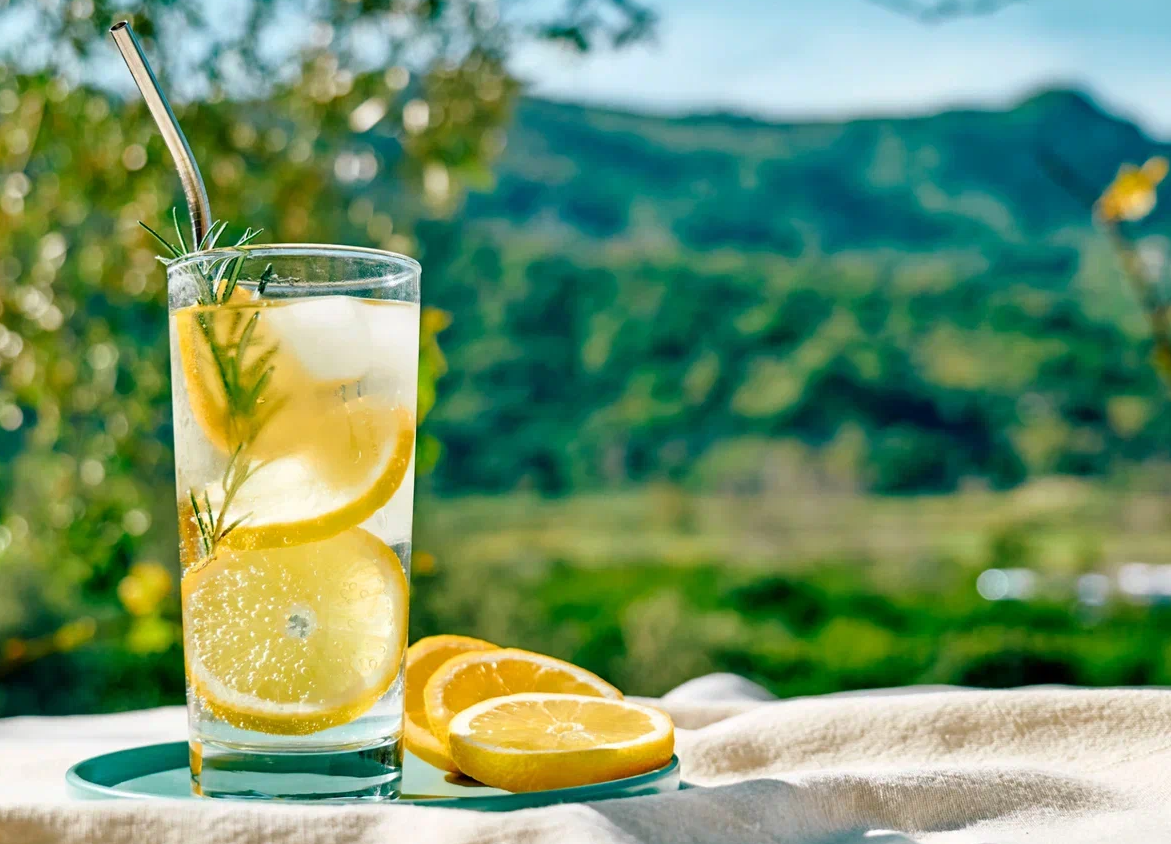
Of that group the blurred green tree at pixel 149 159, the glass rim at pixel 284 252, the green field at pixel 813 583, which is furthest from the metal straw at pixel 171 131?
the green field at pixel 813 583

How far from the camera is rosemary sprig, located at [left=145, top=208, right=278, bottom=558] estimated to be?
62cm

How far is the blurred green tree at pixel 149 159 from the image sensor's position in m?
1.56

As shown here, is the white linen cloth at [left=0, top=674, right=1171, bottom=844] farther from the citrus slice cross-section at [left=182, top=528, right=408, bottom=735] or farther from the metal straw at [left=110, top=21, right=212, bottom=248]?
the metal straw at [left=110, top=21, right=212, bottom=248]

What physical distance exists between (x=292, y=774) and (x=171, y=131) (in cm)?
37

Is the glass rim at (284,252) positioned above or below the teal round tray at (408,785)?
above

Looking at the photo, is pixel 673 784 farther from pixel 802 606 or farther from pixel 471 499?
pixel 802 606

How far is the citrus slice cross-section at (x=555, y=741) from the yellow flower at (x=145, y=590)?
2.93 ft

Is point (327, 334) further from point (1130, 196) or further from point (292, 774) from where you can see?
point (1130, 196)

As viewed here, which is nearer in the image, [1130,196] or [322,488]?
[322,488]

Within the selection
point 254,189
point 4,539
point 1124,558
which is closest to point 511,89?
point 254,189

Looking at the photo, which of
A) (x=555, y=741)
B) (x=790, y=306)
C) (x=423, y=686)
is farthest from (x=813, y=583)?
(x=555, y=741)

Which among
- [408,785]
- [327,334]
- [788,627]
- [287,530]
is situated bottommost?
[788,627]

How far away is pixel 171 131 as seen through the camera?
0.67 metres

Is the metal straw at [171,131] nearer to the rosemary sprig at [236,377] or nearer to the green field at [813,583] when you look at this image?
the rosemary sprig at [236,377]
